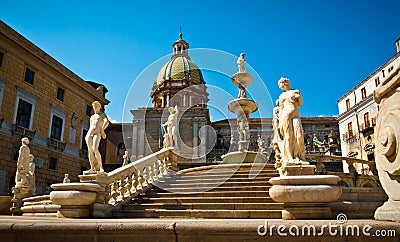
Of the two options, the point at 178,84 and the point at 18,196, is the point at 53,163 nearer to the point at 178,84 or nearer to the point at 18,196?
the point at 18,196

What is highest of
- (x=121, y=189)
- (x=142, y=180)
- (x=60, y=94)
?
(x=60, y=94)

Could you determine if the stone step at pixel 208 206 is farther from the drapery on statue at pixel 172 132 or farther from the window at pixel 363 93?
the window at pixel 363 93

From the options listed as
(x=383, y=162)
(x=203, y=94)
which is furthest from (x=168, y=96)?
(x=383, y=162)

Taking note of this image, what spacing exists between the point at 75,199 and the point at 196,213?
281 cm

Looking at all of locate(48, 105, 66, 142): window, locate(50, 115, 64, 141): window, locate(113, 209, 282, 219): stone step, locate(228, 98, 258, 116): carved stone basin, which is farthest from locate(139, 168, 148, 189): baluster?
locate(50, 115, 64, 141): window

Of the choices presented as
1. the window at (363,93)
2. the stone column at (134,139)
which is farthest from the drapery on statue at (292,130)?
the stone column at (134,139)

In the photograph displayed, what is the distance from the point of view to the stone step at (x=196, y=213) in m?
6.73

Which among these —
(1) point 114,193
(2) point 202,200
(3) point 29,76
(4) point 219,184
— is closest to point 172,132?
(4) point 219,184

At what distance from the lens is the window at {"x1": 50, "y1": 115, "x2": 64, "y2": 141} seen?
82.8ft

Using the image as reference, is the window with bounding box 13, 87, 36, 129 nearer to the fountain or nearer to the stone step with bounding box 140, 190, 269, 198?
the fountain

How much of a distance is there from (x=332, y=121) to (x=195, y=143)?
2217 cm

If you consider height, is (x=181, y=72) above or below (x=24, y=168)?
above

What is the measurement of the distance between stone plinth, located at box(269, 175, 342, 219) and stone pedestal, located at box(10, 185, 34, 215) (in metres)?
9.78

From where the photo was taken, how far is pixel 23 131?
21469 mm
